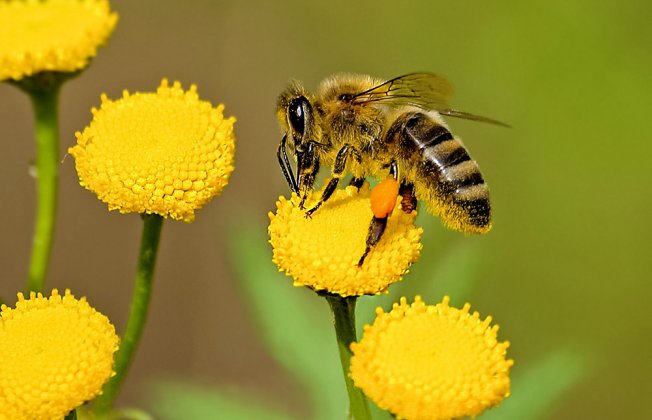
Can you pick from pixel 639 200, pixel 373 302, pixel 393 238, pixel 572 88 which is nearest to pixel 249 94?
pixel 572 88

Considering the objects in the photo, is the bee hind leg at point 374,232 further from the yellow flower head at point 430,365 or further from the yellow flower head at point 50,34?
the yellow flower head at point 50,34

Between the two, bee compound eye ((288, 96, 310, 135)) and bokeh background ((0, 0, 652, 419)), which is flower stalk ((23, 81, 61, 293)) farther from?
bokeh background ((0, 0, 652, 419))

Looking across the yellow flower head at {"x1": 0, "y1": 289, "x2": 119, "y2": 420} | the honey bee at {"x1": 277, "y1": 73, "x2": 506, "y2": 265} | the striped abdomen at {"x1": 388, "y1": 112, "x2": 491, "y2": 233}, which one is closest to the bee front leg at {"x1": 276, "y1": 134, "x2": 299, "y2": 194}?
the honey bee at {"x1": 277, "y1": 73, "x2": 506, "y2": 265}

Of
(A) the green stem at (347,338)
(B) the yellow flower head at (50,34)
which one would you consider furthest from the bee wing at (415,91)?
(B) the yellow flower head at (50,34)

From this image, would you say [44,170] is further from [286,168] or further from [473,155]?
[473,155]

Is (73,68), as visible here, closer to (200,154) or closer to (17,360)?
(200,154)
